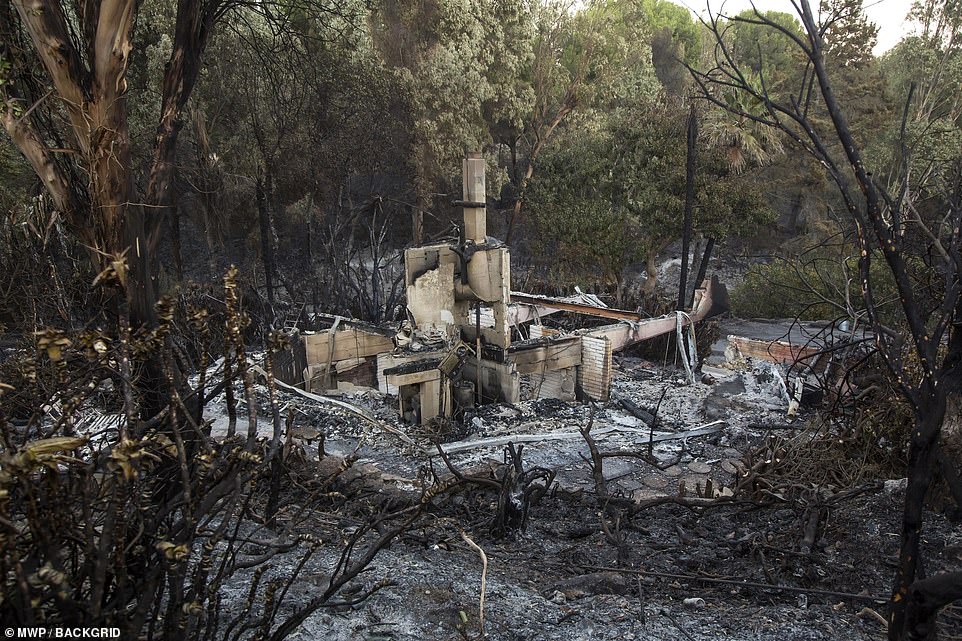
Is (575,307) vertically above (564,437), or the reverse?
(575,307)

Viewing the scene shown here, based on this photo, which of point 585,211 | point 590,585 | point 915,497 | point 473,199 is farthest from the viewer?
point 585,211

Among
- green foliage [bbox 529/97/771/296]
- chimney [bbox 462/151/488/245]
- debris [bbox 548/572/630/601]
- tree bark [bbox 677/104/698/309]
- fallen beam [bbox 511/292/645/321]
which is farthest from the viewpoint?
green foliage [bbox 529/97/771/296]

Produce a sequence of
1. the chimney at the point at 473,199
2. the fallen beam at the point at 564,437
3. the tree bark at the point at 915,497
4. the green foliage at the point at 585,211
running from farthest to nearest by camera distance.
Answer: the green foliage at the point at 585,211 → the chimney at the point at 473,199 → the fallen beam at the point at 564,437 → the tree bark at the point at 915,497

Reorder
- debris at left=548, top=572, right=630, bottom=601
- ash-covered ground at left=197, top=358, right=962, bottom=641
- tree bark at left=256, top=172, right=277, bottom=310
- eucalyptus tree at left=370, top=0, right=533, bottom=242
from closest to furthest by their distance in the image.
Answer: ash-covered ground at left=197, top=358, right=962, bottom=641 → debris at left=548, top=572, right=630, bottom=601 → tree bark at left=256, top=172, right=277, bottom=310 → eucalyptus tree at left=370, top=0, right=533, bottom=242

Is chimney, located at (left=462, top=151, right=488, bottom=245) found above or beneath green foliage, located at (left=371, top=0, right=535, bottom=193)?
beneath

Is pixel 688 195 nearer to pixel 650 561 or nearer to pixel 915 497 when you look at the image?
pixel 650 561

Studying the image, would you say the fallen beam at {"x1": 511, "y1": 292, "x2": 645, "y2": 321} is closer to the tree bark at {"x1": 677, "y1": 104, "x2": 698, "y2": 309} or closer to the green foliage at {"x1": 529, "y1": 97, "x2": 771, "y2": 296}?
the tree bark at {"x1": 677, "y1": 104, "x2": 698, "y2": 309}

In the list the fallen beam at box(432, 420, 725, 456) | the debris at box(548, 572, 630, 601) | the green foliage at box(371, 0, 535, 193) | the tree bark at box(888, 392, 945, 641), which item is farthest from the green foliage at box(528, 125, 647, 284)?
the tree bark at box(888, 392, 945, 641)

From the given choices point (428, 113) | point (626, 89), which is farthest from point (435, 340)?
point (626, 89)

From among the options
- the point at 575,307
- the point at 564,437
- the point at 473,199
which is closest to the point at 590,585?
the point at 564,437

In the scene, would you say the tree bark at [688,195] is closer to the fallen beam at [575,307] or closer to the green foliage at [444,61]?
the fallen beam at [575,307]

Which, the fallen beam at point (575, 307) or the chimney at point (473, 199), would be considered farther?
the fallen beam at point (575, 307)

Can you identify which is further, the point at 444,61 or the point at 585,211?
the point at 585,211

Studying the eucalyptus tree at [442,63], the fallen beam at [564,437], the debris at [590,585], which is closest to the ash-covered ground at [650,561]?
the debris at [590,585]
